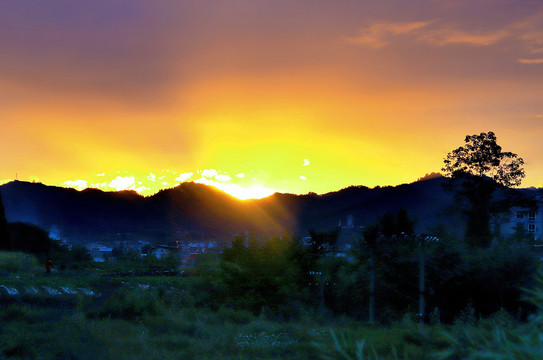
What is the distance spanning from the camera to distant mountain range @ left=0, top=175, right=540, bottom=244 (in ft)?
219

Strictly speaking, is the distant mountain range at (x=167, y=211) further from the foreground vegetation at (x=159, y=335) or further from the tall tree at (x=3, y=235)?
the foreground vegetation at (x=159, y=335)

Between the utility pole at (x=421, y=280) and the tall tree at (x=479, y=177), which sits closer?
the utility pole at (x=421, y=280)

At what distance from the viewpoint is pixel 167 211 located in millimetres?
73312

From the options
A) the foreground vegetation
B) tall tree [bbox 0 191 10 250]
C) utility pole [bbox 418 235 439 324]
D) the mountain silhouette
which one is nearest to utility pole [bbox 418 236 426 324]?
utility pole [bbox 418 235 439 324]

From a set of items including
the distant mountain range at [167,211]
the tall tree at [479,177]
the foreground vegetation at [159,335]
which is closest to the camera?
the foreground vegetation at [159,335]

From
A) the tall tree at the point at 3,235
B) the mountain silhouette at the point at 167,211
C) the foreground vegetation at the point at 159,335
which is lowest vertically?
the foreground vegetation at the point at 159,335

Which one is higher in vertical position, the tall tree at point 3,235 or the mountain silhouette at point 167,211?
Result: the mountain silhouette at point 167,211

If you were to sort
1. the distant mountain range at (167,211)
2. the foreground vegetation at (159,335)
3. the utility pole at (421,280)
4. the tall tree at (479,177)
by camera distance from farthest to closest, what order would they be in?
the distant mountain range at (167,211) → the tall tree at (479,177) → the utility pole at (421,280) → the foreground vegetation at (159,335)

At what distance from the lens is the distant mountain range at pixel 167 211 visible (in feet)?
219

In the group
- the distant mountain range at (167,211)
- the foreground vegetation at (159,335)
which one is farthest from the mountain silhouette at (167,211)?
the foreground vegetation at (159,335)

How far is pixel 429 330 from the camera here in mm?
12828

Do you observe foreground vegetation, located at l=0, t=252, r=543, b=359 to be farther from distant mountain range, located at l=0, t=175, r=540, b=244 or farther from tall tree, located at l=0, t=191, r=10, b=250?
distant mountain range, located at l=0, t=175, r=540, b=244

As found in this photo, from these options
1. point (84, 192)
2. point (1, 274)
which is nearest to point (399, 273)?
point (1, 274)

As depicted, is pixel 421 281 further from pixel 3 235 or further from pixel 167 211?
pixel 167 211
